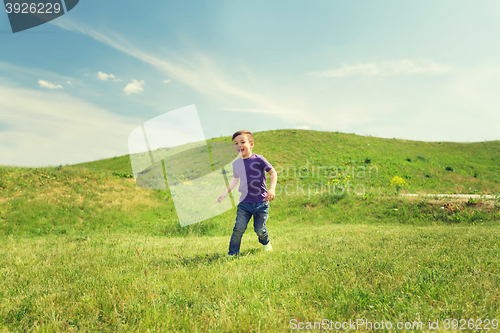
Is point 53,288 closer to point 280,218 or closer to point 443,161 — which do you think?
point 280,218

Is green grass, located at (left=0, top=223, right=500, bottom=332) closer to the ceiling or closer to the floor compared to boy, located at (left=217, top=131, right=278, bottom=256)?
closer to the floor

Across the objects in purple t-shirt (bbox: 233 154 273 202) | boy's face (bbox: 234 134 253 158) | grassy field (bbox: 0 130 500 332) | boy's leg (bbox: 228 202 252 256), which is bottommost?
grassy field (bbox: 0 130 500 332)

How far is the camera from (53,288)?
139 inches

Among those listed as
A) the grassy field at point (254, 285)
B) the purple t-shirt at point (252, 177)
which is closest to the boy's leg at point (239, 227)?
the purple t-shirt at point (252, 177)

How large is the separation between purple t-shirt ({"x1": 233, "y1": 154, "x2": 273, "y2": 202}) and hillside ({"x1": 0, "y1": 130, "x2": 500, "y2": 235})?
22.3 feet

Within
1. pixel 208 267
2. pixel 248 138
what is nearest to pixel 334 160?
pixel 248 138

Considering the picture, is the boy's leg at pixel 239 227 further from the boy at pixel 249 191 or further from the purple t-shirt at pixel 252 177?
the purple t-shirt at pixel 252 177

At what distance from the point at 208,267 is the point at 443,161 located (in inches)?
1479

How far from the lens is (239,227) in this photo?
533cm

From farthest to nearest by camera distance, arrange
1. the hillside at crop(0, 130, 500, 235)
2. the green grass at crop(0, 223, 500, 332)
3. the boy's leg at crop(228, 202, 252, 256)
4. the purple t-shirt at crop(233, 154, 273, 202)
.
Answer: the hillside at crop(0, 130, 500, 235)
the purple t-shirt at crop(233, 154, 273, 202)
the boy's leg at crop(228, 202, 252, 256)
the green grass at crop(0, 223, 500, 332)

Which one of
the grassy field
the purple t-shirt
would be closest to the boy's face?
the purple t-shirt

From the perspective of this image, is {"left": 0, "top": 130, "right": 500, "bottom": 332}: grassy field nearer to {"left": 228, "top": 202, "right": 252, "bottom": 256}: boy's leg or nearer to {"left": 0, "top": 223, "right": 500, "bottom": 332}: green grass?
{"left": 0, "top": 223, "right": 500, "bottom": 332}: green grass

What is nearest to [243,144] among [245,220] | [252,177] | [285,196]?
[252,177]

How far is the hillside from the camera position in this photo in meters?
12.2
